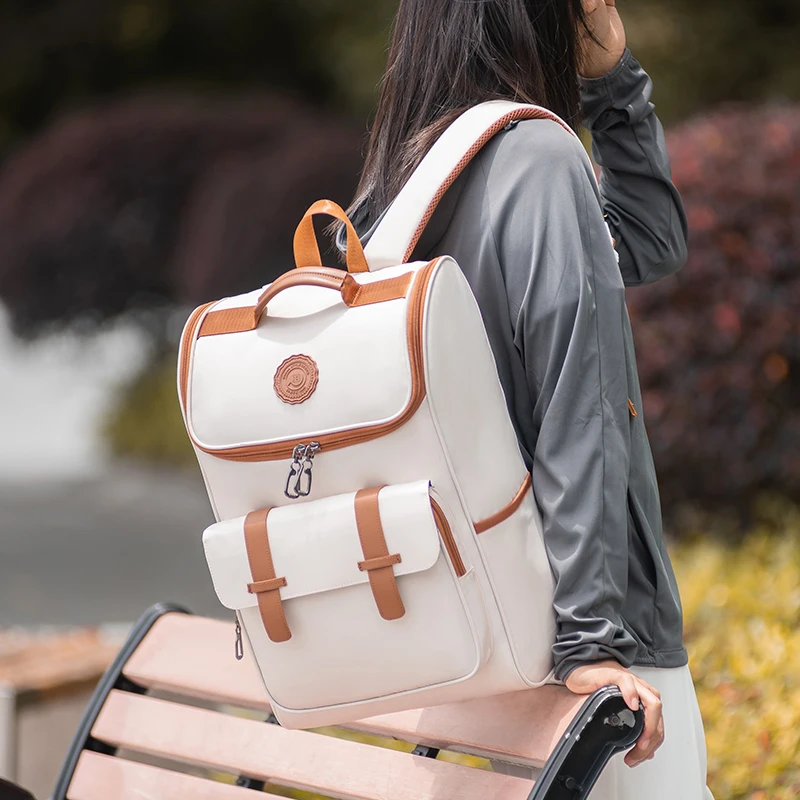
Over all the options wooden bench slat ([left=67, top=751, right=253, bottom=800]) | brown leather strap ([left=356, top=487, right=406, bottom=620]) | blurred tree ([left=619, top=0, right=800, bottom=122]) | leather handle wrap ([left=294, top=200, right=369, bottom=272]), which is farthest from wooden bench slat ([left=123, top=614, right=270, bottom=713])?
blurred tree ([left=619, top=0, right=800, bottom=122])

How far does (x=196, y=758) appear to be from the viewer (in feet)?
6.16

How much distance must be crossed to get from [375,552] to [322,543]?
6cm

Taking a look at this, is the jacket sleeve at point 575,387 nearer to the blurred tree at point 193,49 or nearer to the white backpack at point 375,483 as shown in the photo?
the white backpack at point 375,483

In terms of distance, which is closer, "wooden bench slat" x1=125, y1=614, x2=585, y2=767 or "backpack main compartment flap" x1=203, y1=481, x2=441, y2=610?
"backpack main compartment flap" x1=203, y1=481, x2=441, y2=610

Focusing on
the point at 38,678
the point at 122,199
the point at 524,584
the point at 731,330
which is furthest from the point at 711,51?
the point at 524,584

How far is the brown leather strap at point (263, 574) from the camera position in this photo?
135 centimetres

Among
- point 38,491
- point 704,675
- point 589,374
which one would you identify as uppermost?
point 589,374

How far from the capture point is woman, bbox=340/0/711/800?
4.49 feet

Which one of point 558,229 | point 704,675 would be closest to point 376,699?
point 558,229

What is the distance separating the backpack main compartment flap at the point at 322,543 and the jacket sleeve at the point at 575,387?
0.18 meters

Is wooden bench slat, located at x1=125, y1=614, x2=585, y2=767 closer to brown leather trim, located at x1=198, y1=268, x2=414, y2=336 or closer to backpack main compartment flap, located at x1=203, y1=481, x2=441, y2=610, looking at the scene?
backpack main compartment flap, located at x1=203, y1=481, x2=441, y2=610

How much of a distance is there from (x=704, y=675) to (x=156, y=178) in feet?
20.8

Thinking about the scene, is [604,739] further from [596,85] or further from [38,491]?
[38,491]

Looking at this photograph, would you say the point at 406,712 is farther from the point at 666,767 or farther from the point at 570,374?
the point at 570,374
